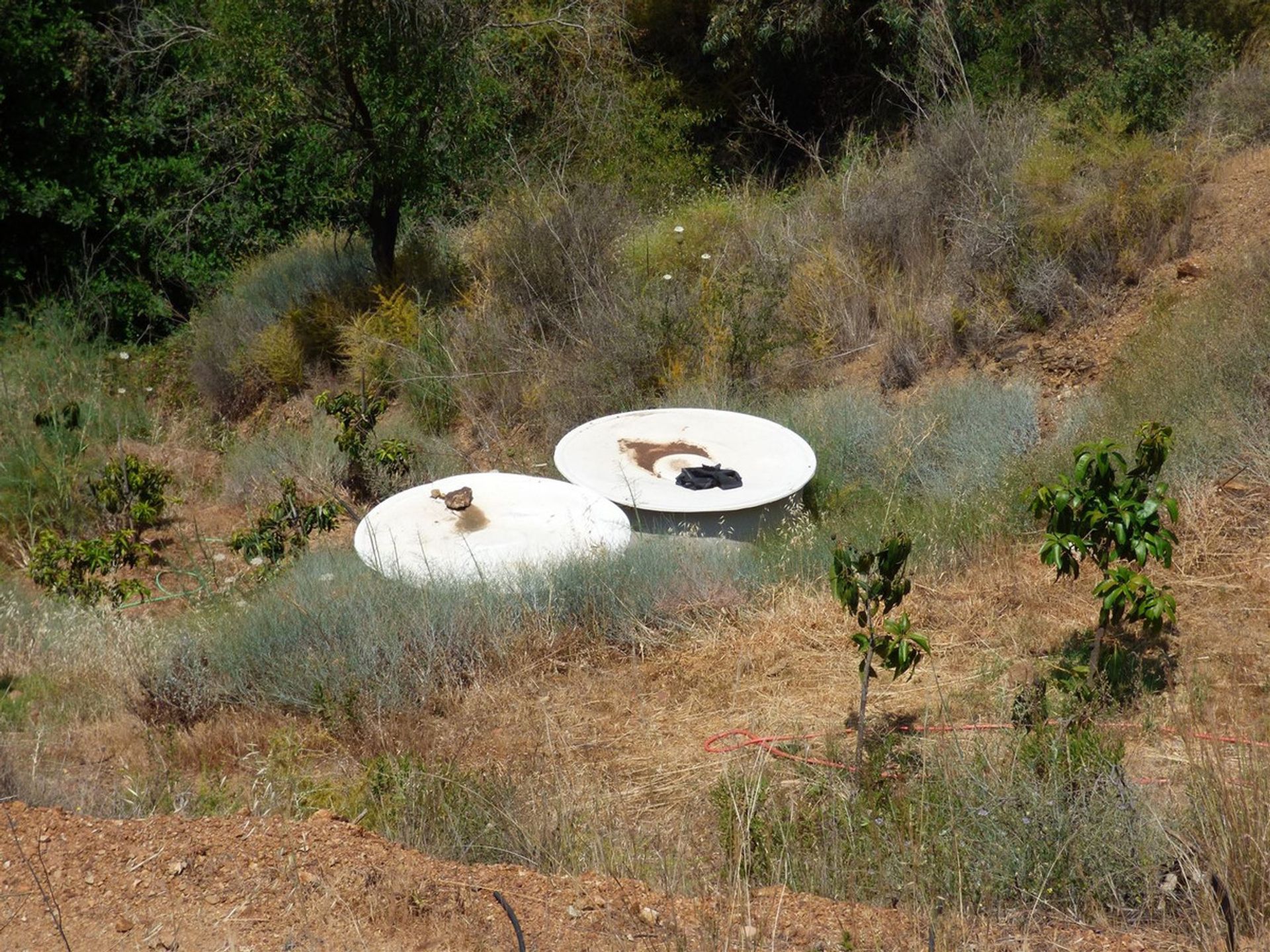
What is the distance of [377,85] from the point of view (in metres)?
10.8

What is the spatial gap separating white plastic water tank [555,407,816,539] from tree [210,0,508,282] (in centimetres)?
393

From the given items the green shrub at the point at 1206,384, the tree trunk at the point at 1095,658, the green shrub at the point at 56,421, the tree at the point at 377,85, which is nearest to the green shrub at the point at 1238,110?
the green shrub at the point at 1206,384

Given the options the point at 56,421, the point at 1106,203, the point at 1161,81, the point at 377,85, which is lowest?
the point at 56,421

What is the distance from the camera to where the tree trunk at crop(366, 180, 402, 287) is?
37.6 feet

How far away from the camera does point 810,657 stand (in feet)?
18.7

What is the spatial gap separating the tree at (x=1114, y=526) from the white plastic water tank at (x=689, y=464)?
94.8 inches

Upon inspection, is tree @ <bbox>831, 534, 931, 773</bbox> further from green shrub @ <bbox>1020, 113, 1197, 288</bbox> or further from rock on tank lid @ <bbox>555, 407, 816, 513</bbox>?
green shrub @ <bbox>1020, 113, 1197, 288</bbox>

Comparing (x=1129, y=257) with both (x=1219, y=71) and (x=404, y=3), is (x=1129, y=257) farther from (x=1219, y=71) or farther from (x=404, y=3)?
(x=404, y=3)

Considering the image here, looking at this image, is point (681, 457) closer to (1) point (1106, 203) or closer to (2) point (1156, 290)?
(2) point (1156, 290)

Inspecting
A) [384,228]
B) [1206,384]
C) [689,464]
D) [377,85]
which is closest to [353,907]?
[689,464]

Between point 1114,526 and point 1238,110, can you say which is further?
point 1238,110

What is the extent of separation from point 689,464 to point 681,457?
110mm

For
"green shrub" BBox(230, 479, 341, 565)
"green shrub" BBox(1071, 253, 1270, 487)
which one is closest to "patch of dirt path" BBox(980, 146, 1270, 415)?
"green shrub" BBox(1071, 253, 1270, 487)

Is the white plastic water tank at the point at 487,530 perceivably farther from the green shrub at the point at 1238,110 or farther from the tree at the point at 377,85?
the green shrub at the point at 1238,110
